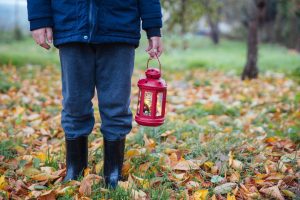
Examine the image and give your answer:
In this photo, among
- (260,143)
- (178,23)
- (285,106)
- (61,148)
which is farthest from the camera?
(178,23)

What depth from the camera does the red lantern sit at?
2498mm

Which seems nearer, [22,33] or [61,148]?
[61,148]

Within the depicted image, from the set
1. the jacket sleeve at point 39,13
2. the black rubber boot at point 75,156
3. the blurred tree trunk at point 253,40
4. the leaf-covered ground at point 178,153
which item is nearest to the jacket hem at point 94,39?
the jacket sleeve at point 39,13

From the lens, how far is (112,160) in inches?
100

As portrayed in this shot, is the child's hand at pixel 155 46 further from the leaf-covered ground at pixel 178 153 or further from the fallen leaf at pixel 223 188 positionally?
the fallen leaf at pixel 223 188

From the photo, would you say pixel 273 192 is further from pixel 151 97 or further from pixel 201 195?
pixel 151 97

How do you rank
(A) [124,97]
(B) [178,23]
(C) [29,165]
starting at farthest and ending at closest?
(B) [178,23], (C) [29,165], (A) [124,97]

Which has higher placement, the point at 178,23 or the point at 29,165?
the point at 178,23

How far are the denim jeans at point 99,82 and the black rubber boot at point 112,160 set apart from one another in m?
0.05

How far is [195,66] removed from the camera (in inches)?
349

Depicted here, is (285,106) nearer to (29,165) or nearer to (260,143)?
(260,143)

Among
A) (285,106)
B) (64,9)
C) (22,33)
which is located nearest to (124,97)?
(64,9)

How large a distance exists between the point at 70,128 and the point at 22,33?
58.7 feet

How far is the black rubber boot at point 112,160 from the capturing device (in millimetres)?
2523
